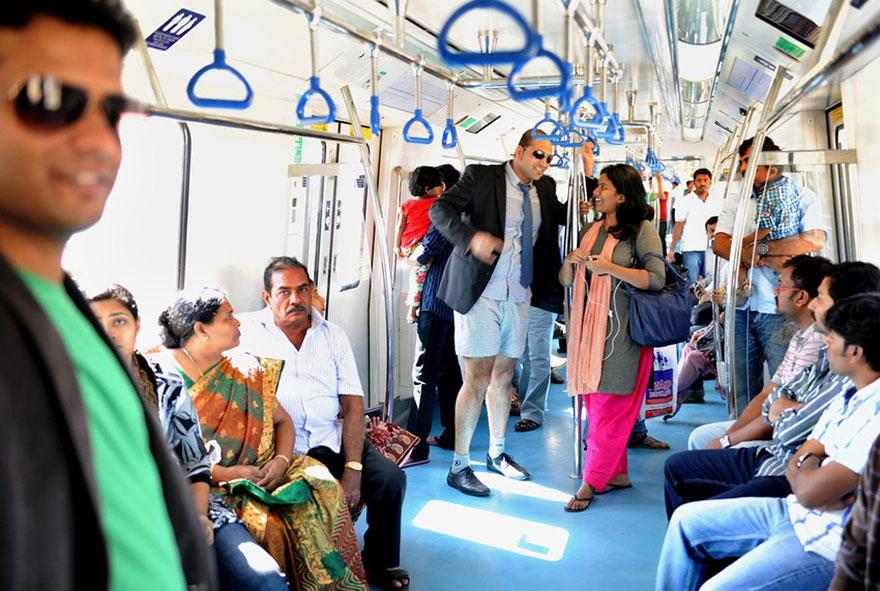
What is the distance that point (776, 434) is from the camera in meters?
2.92

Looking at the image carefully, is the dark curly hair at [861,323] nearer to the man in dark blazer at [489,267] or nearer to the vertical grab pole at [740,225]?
the vertical grab pole at [740,225]

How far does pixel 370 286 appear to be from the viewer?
592cm

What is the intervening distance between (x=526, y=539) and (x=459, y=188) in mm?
1822

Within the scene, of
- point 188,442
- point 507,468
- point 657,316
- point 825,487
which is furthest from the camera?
point 507,468

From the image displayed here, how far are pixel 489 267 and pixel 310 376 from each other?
4.11ft

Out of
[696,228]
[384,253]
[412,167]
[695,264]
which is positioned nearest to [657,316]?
[384,253]

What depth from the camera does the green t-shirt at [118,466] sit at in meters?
0.70

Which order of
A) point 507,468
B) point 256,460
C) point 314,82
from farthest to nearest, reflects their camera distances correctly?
point 507,468
point 256,460
point 314,82

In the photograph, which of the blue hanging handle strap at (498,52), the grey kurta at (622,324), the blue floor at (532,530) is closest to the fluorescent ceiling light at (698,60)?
the grey kurta at (622,324)

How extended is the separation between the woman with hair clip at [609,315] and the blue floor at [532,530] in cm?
21

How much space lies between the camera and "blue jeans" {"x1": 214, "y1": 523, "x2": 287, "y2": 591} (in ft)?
7.54

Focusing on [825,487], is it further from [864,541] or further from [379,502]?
[379,502]

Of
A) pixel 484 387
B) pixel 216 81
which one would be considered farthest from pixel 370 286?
pixel 216 81

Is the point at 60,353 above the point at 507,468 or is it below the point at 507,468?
above
